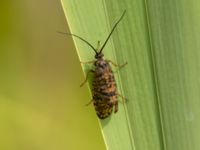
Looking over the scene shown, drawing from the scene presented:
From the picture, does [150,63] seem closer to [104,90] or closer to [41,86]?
[104,90]

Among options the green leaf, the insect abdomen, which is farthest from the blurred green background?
the green leaf

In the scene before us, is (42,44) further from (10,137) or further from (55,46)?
(10,137)

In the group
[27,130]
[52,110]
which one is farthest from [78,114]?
[27,130]

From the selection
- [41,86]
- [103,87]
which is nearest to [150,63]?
[103,87]

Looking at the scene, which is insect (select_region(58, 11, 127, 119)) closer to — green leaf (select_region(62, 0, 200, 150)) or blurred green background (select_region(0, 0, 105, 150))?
green leaf (select_region(62, 0, 200, 150))

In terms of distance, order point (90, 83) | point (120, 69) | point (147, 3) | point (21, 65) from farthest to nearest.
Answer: point (21, 65)
point (90, 83)
point (120, 69)
point (147, 3)
